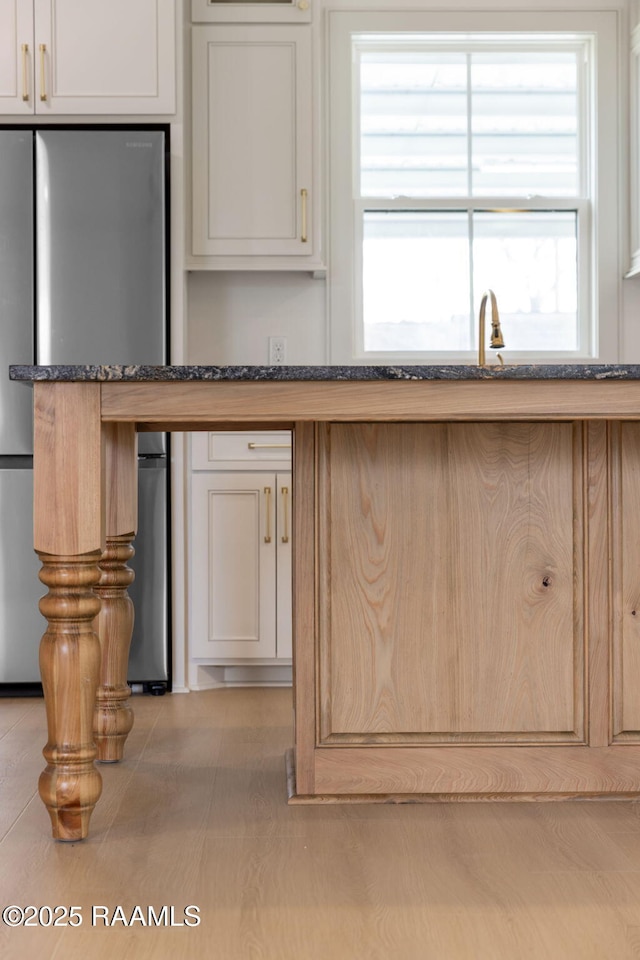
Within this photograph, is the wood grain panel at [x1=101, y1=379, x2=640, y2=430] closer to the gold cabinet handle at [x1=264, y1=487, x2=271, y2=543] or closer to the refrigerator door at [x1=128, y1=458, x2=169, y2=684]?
the refrigerator door at [x1=128, y1=458, x2=169, y2=684]

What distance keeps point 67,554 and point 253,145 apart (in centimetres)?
209

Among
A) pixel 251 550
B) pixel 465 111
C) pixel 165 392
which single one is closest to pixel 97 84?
pixel 465 111

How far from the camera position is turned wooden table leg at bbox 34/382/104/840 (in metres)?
1.76

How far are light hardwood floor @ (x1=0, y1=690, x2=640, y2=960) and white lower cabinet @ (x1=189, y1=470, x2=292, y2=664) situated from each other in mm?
979

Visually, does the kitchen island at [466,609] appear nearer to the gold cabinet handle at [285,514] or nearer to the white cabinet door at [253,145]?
the gold cabinet handle at [285,514]

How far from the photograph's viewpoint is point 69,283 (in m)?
3.11

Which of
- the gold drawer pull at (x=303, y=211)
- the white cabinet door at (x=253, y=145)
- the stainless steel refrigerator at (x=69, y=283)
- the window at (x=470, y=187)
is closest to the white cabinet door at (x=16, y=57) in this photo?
the stainless steel refrigerator at (x=69, y=283)

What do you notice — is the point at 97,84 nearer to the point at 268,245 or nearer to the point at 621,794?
the point at 268,245

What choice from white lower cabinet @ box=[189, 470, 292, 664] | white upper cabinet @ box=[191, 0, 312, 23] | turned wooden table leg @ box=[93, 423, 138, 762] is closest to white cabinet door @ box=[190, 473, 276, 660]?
white lower cabinet @ box=[189, 470, 292, 664]

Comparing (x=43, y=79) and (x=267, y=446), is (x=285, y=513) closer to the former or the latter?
(x=267, y=446)

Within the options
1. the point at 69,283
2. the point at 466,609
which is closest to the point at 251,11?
the point at 69,283

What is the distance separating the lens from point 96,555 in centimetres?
179

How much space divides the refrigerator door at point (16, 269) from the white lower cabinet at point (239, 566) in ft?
2.02

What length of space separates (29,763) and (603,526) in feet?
4.91
